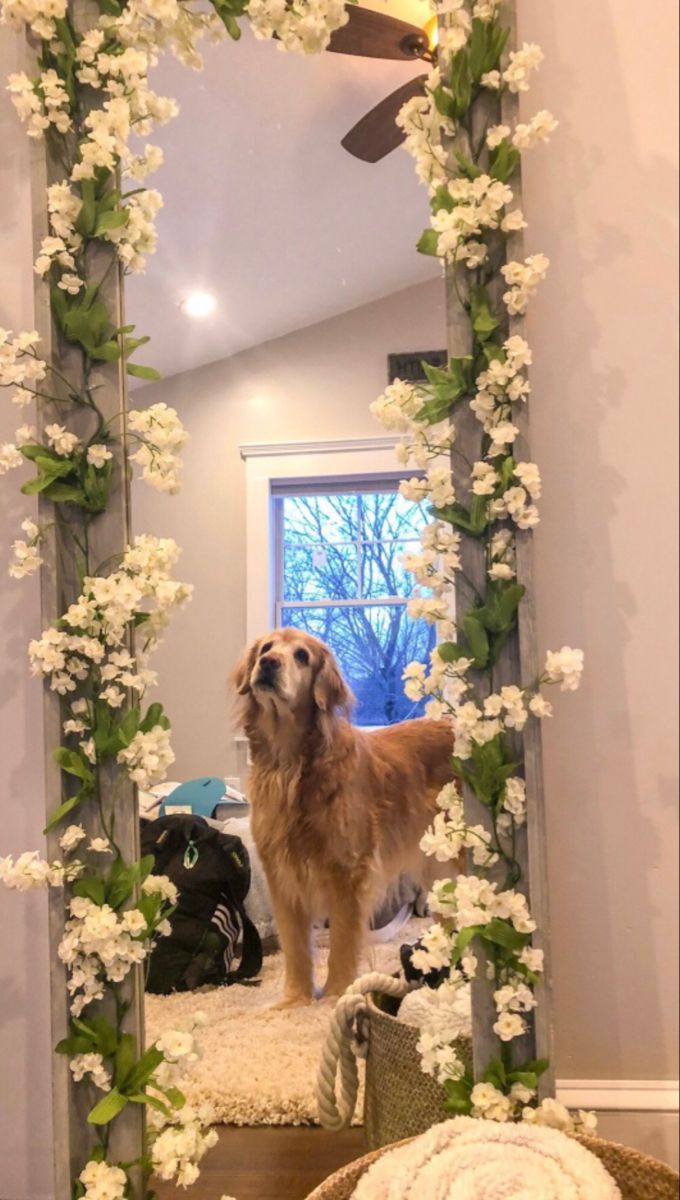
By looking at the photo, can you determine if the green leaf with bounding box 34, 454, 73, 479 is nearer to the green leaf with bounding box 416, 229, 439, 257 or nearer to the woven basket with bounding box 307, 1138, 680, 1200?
the green leaf with bounding box 416, 229, 439, 257

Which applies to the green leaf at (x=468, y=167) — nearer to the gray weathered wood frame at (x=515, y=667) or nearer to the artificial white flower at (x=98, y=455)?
the gray weathered wood frame at (x=515, y=667)

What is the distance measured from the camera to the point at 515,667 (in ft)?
4.03

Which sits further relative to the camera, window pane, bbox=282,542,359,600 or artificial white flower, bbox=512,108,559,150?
window pane, bbox=282,542,359,600

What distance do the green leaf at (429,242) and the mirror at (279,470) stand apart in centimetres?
4

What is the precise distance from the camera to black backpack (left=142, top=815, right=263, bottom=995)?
1.30m

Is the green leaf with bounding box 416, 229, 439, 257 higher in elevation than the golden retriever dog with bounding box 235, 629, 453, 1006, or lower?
higher

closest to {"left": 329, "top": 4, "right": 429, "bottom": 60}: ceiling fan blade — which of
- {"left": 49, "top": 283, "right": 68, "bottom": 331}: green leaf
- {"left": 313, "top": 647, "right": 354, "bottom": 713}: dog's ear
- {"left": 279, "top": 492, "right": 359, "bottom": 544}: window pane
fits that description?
{"left": 49, "top": 283, "right": 68, "bottom": 331}: green leaf

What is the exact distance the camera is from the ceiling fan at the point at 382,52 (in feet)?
4.14

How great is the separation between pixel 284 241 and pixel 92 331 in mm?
306

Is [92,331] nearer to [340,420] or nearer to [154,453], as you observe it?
[154,453]

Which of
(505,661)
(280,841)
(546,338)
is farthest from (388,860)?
(546,338)

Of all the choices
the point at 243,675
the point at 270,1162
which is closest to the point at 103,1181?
the point at 270,1162

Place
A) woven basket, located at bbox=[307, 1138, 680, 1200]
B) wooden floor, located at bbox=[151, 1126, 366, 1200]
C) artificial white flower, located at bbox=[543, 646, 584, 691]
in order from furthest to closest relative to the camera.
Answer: wooden floor, located at bbox=[151, 1126, 366, 1200] → artificial white flower, located at bbox=[543, 646, 584, 691] → woven basket, located at bbox=[307, 1138, 680, 1200]

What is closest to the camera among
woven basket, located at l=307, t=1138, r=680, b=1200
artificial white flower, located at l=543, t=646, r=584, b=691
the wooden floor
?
woven basket, located at l=307, t=1138, r=680, b=1200
